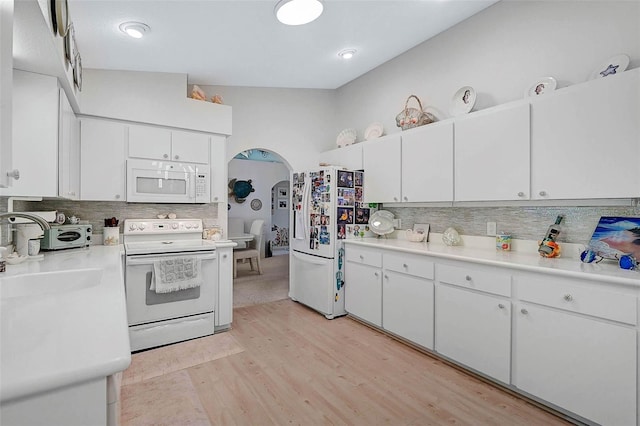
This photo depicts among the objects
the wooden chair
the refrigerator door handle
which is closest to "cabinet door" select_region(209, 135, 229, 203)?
the refrigerator door handle

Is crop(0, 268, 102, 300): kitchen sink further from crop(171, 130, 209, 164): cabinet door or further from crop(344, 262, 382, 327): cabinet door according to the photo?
crop(344, 262, 382, 327): cabinet door

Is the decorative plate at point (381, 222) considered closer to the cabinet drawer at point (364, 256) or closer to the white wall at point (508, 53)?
the cabinet drawer at point (364, 256)

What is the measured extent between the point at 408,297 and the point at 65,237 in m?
2.96

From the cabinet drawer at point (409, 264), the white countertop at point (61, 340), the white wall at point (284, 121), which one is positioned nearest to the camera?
the white countertop at point (61, 340)

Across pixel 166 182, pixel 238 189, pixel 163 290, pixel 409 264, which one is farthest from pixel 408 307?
pixel 238 189

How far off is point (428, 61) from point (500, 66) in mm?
824

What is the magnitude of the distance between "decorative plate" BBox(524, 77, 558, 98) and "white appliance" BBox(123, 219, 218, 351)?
3.10m

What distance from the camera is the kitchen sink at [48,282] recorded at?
1572mm

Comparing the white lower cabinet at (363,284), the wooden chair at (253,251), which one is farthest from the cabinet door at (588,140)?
the wooden chair at (253,251)

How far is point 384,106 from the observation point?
4.05 metres

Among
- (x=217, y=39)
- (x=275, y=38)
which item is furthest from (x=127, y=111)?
(x=275, y=38)

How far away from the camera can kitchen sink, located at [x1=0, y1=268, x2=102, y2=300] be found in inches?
61.9

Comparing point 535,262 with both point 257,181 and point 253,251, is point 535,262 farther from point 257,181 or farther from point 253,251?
point 257,181

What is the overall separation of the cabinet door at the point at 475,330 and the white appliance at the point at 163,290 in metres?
2.17
